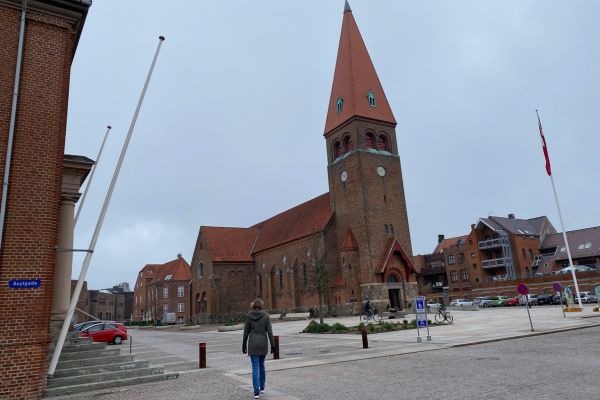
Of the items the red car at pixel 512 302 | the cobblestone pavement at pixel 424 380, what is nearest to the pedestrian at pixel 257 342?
the cobblestone pavement at pixel 424 380

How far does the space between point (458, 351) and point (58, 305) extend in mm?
12005

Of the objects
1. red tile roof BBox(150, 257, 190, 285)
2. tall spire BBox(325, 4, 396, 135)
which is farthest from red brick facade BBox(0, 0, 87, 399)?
red tile roof BBox(150, 257, 190, 285)

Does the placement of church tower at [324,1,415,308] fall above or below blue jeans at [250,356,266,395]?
above

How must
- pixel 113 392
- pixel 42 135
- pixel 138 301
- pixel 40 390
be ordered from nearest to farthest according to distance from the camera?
1. pixel 40 390
2. pixel 113 392
3. pixel 42 135
4. pixel 138 301

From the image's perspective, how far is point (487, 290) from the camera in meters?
65.9

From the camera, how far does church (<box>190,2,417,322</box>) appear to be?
42.8 m

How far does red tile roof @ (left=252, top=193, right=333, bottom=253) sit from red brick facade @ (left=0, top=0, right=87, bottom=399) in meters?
37.2

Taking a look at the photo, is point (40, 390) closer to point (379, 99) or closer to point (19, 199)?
point (19, 199)

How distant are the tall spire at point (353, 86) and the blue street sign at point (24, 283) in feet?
129

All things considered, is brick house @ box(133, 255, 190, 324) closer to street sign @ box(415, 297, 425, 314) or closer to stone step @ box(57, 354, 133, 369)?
street sign @ box(415, 297, 425, 314)

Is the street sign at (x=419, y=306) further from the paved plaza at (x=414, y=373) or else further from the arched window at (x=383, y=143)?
the arched window at (x=383, y=143)

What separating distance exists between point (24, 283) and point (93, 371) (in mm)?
2983

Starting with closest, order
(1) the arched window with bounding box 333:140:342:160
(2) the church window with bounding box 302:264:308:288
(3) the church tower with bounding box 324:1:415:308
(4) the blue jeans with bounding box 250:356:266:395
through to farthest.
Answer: (4) the blue jeans with bounding box 250:356:266:395
(3) the church tower with bounding box 324:1:415:308
(2) the church window with bounding box 302:264:308:288
(1) the arched window with bounding box 333:140:342:160

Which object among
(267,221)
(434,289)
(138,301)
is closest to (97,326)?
(267,221)
